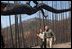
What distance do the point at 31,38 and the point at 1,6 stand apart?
149 inches

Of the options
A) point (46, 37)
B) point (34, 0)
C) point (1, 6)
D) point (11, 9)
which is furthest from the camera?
point (46, 37)

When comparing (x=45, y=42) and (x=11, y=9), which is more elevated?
(x=11, y=9)

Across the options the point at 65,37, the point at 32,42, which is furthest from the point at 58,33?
the point at 32,42

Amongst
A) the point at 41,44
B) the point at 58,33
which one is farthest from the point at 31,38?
the point at 58,33

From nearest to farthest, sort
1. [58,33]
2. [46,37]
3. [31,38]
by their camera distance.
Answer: [46,37]
[31,38]
[58,33]

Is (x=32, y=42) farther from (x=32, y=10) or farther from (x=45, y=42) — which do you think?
(x=32, y=10)

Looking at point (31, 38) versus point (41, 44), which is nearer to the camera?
point (41, 44)

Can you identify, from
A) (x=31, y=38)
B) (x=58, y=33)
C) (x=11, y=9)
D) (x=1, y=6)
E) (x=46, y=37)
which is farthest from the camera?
(x=58, y=33)

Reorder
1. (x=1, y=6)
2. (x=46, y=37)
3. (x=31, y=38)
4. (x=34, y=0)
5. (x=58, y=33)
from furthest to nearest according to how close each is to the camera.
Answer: (x=58, y=33) → (x=31, y=38) → (x=46, y=37) → (x=34, y=0) → (x=1, y=6)

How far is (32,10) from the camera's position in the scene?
4.44 ft

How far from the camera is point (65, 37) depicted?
7.57 m

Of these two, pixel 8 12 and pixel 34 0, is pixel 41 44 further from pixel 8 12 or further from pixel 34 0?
pixel 8 12

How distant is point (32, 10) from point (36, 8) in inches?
2.6

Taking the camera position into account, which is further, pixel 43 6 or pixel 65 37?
pixel 65 37
